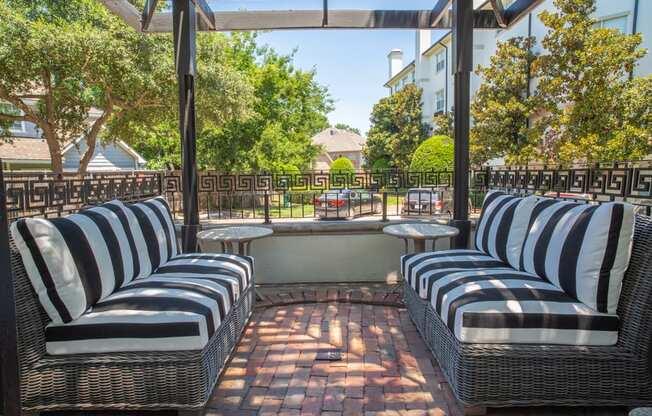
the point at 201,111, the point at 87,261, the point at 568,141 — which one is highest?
the point at 201,111

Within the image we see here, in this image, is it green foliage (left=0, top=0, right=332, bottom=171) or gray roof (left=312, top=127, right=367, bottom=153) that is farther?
gray roof (left=312, top=127, right=367, bottom=153)

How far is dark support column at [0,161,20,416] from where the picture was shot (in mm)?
1427

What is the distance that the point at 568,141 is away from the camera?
856 cm

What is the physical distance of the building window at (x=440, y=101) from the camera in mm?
17839

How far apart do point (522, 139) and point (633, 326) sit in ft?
31.7

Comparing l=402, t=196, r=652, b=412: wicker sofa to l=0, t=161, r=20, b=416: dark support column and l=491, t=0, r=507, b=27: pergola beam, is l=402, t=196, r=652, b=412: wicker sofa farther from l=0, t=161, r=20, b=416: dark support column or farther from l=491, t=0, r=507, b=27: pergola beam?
l=491, t=0, r=507, b=27: pergola beam

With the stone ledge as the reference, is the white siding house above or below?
above

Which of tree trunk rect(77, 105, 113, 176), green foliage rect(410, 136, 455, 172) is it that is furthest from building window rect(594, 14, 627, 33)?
tree trunk rect(77, 105, 113, 176)

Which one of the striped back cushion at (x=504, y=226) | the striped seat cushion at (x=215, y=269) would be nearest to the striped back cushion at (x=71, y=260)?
the striped seat cushion at (x=215, y=269)

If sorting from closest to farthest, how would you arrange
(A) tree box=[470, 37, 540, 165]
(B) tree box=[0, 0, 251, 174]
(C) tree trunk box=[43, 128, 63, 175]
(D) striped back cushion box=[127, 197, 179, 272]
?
1. (D) striped back cushion box=[127, 197, 179, 272]
2. (B) tree box=[0, 0, 251, 174]
3. (C) tree trunk box=[43, 128, 63, 175]
4. (A) tree box=[470, 37, 540, 165]

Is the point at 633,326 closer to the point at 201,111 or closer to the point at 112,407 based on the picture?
the point at 112,407

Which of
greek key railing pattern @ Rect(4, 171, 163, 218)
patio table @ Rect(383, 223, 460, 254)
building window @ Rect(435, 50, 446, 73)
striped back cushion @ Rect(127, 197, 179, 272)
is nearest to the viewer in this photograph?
greek key railing pattern @ Rect(4, 171, 163, 218)

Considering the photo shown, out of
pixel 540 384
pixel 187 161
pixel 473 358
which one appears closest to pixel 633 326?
pixel 540 384

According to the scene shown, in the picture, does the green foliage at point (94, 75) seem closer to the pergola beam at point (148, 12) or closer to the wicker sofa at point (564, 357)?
the pergola beam at point (148, 12)
